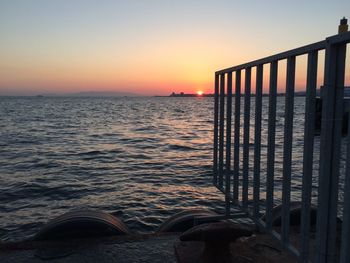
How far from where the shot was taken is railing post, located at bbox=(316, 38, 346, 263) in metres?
2.21

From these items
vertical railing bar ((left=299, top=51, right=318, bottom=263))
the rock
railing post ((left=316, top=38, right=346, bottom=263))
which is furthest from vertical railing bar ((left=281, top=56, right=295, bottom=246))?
the rock

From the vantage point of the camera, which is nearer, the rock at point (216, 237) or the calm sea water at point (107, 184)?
the rock at point (216, 237)

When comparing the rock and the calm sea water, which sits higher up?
the rock

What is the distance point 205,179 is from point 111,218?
29.6ft

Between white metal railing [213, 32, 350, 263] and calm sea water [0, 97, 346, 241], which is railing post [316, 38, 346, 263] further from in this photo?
calm sea water [0, 97, 346, 241]

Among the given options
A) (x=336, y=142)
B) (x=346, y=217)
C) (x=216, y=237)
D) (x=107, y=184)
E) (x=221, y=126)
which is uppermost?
(x=336, y=142)

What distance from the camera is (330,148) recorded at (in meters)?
2.28

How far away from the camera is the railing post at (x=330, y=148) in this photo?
2.21 m

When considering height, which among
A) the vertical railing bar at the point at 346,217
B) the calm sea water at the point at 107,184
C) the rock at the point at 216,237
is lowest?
the calm sea water at the point at 107,184

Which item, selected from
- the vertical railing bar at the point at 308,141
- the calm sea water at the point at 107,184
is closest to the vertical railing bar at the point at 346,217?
the vertical railing bar at the point at 308,141

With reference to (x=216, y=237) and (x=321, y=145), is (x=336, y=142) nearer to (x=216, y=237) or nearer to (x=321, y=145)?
(x=321, y=145)

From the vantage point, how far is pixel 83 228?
521 cm

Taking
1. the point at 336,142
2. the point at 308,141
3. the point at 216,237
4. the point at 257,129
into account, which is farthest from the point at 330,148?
the point at 216,237

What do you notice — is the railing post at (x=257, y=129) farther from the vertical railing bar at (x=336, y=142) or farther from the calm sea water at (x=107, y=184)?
the calm sea water at (x=107, y=184)
